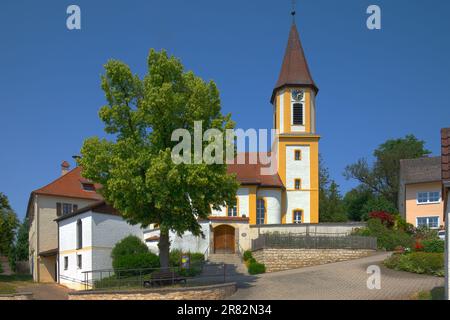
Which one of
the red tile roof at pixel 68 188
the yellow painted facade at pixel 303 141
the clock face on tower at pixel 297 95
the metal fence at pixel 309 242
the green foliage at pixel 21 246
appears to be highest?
the clock face on tower at pixel 297 95

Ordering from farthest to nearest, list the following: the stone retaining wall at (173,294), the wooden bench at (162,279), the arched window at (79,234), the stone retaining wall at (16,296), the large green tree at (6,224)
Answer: the large green tree at (6,224) → the arched window at (79,234) → the stone retaining wall at (16,296) → the wooden bench at (162,279) → the stone retaining wall at (173,294)

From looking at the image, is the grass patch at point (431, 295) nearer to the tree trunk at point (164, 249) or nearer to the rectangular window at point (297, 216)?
the tree trunk at point (164, 249)

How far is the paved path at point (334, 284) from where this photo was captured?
2095 centimetres

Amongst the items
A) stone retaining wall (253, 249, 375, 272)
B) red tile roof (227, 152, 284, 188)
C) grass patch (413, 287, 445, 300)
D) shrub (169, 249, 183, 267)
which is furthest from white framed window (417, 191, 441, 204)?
grass patch (413, 287, 445, 300)

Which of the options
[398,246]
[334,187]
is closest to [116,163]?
[398,246]

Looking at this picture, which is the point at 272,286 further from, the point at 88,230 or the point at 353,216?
the point at 353,216

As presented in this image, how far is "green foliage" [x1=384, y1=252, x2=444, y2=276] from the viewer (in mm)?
25855

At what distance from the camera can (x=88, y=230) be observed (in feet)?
106

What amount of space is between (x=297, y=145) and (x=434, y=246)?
17.6 m

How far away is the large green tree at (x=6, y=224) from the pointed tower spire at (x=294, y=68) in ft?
79.1

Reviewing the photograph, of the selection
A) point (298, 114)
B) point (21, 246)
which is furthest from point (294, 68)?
point (21, 246)

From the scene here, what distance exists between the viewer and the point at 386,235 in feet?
116

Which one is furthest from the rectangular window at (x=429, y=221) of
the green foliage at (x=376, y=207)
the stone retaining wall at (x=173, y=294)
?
the stone retaining wall at (x=173, y=294)
